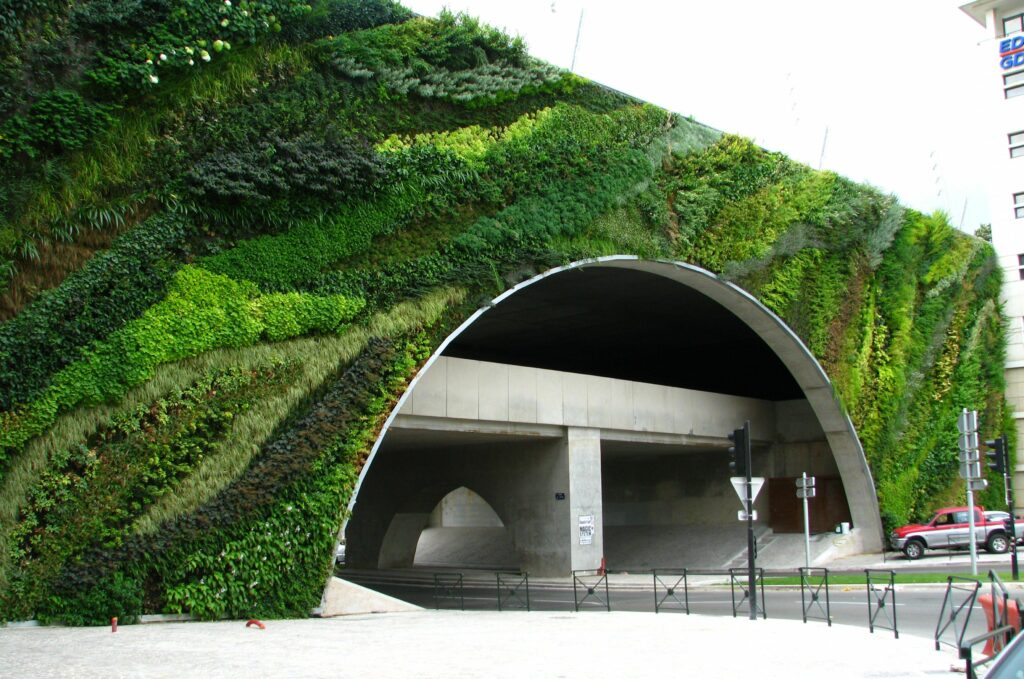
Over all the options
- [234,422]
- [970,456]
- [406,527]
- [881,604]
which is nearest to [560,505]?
[406,527]

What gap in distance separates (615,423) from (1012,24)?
25.7m

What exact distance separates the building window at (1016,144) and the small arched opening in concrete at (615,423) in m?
12.7

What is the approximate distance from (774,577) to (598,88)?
13.9 m

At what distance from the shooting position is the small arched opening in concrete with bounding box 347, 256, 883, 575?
1101 inches

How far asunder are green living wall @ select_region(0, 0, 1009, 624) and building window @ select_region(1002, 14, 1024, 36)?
24576mm

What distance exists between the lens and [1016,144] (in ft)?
133

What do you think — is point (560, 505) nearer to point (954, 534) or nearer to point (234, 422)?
point (954, 534)

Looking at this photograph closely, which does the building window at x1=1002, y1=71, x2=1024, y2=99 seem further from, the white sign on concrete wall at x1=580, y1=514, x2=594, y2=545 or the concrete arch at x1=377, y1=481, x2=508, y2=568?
Answer: the concrete arch at x1=377, y1=481, x2=508, y2=568

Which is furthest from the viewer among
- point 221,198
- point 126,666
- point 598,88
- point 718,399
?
point 718,399

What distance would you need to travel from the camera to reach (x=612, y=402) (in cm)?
3061

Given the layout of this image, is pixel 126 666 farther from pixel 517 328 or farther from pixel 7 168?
pixel 517 328

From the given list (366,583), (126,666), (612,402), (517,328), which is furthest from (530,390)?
(126,666)

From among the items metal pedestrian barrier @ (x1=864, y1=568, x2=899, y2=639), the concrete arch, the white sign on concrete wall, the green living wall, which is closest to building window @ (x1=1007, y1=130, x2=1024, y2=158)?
metal pedestrian barrier @ (x1=864, y1=568, x2=899, y2=639)

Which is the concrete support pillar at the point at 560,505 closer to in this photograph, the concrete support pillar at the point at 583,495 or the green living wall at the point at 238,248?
the concrete support pillar at the point at 583,495
